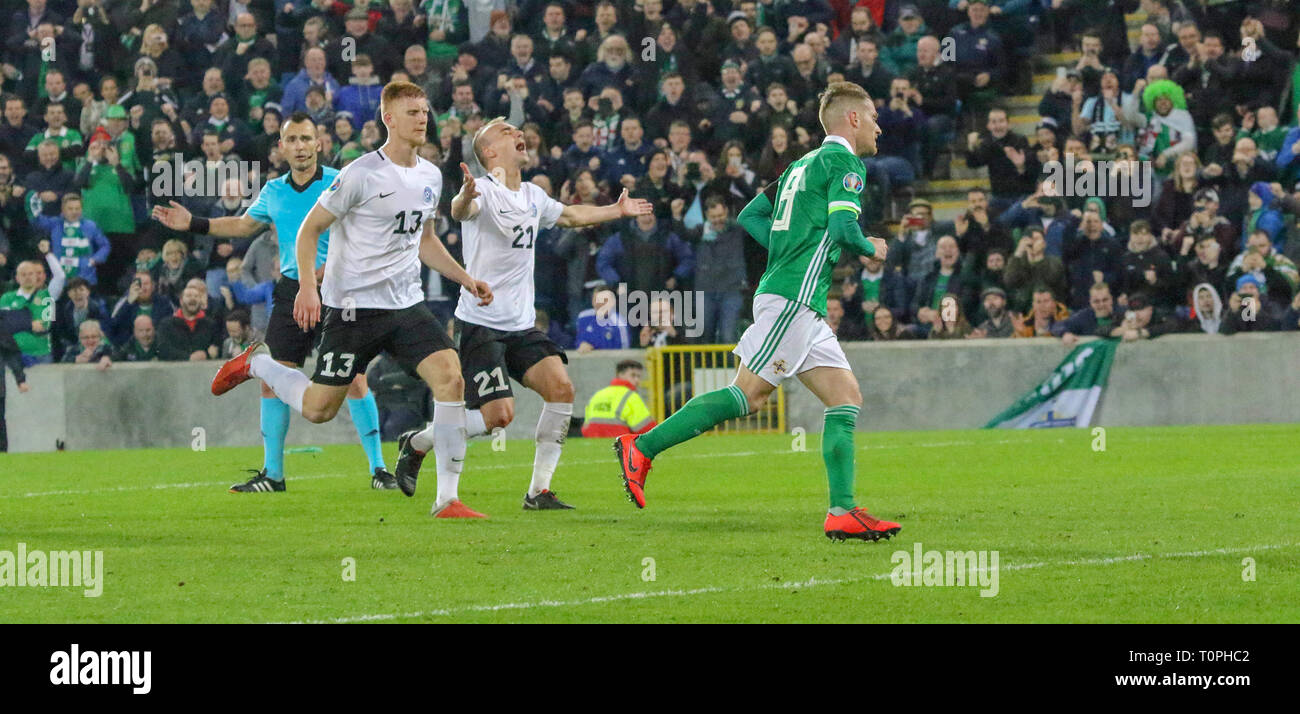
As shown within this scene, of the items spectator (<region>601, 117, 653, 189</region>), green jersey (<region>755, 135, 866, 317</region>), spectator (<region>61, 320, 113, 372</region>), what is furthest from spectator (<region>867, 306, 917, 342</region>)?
green jersey (<region>755, 135, 866, 317</region>)

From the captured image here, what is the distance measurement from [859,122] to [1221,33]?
41.9 feet

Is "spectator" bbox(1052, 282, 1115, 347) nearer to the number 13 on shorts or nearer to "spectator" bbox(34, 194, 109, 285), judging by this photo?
"spectator" bbox(34, 194, 109, 285)

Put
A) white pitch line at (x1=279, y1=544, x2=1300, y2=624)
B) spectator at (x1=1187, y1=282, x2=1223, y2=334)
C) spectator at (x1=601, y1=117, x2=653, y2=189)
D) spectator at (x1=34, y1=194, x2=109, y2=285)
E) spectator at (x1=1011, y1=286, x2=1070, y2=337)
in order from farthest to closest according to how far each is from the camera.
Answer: spectator at (x1=34, y1=194, x2=109, y2=285), spectator at (x1=601, y1=117, x2=653, y2=189), spectator at (x1=1011, y1=286, x2=1070, y2=337), spectator at (x1=1187, y1=282, x2=1223, y2=334), white pitch line at (x1=279, y1=544, x2=1300, y2=624)

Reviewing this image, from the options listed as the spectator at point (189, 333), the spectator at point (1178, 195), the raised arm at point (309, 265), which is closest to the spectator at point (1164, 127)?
the spectator at point (1178, 195)

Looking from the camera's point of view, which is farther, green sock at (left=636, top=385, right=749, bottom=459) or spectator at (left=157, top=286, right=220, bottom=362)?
spectator at (left=157, top=286, right=220, bottom=362)

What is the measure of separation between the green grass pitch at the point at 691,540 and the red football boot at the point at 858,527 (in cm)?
17

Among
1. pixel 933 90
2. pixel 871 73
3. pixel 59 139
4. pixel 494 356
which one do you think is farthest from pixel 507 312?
pixel 59 139

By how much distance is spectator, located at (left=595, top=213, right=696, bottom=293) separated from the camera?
20.2 m

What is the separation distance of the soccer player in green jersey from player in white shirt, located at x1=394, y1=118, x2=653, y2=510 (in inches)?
66.4

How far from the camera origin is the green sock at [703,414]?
370 inches

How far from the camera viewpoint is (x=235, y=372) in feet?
39.7

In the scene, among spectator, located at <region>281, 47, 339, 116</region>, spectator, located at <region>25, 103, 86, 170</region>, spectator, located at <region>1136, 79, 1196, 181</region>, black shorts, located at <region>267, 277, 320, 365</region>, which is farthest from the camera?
spectator, located at <region>281, 47, 339, 116</region>

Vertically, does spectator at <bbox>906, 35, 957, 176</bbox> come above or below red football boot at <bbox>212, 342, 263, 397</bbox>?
above

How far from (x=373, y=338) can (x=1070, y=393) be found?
10.6 metres
